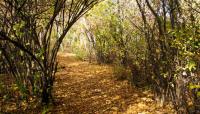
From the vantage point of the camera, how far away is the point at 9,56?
934 centimetres

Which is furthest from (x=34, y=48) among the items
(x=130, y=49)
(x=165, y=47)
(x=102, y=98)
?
(x=130, y=49)

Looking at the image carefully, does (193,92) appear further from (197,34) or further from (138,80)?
(138,80)

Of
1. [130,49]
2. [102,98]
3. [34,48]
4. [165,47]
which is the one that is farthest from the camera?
[130,49]

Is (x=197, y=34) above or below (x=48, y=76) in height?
above

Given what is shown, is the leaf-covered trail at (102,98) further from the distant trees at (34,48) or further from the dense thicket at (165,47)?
the distant trees at (34,48)

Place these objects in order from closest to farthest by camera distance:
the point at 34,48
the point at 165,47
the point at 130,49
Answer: the point at 165,47 < the point at 34,48 < the point at 130,49

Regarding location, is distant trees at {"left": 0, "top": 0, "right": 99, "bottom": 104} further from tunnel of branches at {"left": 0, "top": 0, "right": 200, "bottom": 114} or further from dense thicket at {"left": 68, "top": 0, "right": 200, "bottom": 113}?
dense thicket at {"left": 68, "top": 0, "right": 200, "bottom": 113}

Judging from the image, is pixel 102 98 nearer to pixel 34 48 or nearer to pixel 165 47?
pixel 34 48

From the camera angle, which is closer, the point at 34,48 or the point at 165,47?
the point at 165,47

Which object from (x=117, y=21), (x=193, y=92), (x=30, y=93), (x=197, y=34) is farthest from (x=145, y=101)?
(x=117, y=21)

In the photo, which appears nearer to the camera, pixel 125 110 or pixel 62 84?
pixel 125 110

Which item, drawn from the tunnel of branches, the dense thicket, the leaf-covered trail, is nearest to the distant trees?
the tunnel of branches

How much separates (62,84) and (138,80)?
3.55m

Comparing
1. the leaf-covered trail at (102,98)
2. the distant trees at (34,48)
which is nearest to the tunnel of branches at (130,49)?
the distant trees at (34,48)
